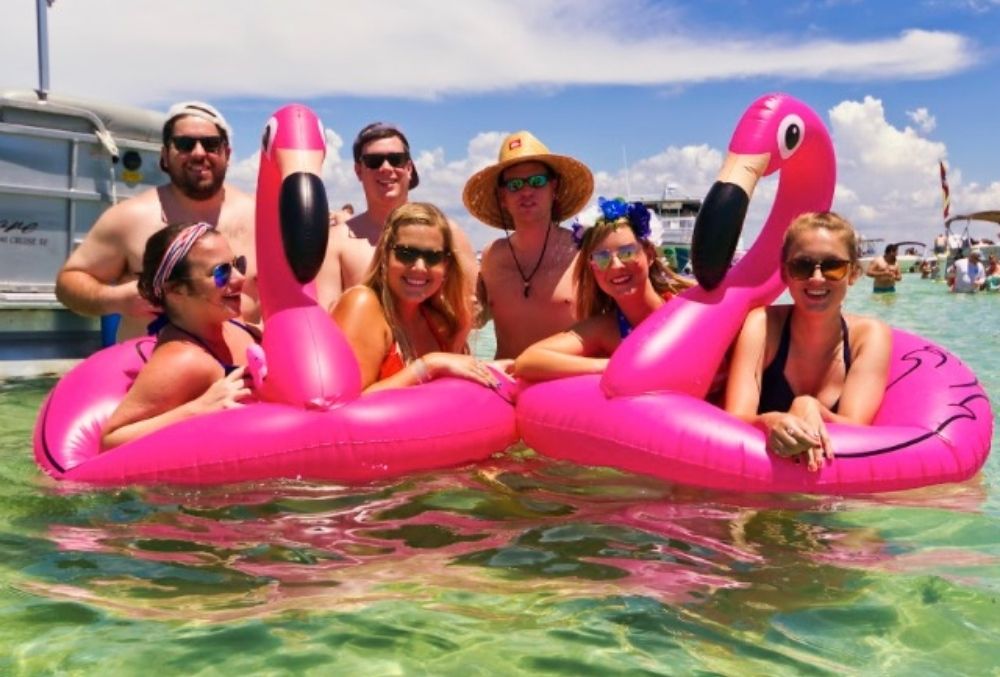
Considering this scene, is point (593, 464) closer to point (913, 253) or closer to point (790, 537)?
point (790, 537)

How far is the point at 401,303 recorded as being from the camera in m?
4.05

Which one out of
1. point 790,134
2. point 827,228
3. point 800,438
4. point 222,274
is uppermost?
point 790,134

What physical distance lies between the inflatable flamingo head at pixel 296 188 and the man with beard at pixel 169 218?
70 cm

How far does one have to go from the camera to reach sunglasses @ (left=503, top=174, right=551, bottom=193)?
4676 millimetres

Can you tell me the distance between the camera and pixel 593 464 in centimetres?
373

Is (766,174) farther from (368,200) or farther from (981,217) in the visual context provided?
(981,217)

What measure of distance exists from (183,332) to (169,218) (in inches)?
51.4

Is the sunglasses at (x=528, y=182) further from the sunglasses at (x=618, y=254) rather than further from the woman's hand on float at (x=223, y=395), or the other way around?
the woman's hand on float at (x=223, y=395)

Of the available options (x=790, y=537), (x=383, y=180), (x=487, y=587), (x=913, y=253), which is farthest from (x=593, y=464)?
(x=913, y=253)

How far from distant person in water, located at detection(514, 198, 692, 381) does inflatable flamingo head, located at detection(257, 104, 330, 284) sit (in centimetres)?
100

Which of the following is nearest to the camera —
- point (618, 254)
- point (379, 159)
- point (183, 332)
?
point (183, 332)

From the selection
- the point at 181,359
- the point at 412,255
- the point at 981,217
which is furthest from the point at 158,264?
the point at 981,217

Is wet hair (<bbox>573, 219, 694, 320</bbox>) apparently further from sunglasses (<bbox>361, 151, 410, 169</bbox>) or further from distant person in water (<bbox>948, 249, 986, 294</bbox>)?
distant person in water (<bbox>948, 249, 986, 294</bbox>)

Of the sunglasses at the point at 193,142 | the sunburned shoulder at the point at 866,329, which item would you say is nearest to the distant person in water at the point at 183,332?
the sunglasses at the point at 193,142
